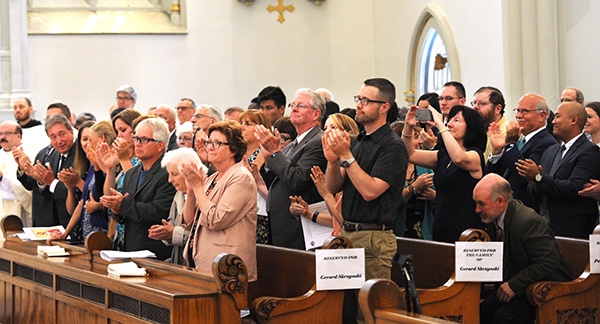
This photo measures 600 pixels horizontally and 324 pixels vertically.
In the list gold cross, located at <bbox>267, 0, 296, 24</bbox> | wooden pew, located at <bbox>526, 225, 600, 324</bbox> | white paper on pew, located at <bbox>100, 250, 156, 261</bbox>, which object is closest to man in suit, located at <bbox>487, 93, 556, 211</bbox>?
wooden pew, located at <bbox>526, 225, 600, 324</bbox>

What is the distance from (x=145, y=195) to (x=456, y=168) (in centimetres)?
180

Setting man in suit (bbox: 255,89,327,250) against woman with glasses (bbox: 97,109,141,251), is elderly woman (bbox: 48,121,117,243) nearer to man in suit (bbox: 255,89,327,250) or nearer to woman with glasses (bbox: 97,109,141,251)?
woman with glasses (bbox: 97,109,141,251)

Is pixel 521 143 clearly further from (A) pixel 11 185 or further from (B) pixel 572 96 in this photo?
(A) pixel 11 185

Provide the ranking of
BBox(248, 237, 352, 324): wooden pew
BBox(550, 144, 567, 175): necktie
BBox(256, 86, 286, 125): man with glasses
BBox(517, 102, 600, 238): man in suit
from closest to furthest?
1. BBox(248, 237, 352, 324): wooden pew
2. BBox(517, 102, 600, 238): man in suit
3. BBox(550, 144, 567, 175): necktie
4. BBox(256, 86, 286, 125): man with glasses

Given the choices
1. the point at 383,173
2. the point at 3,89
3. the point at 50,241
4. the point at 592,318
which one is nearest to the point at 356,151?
the point at 383,173

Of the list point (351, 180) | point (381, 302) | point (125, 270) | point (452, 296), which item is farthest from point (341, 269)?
point (125, 270)

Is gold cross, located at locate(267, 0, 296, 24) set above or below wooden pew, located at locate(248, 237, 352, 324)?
above

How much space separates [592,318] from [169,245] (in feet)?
7.88

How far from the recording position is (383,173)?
4.47m

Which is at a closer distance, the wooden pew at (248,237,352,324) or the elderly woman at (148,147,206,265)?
the wooden pew at (248,237,352,324)

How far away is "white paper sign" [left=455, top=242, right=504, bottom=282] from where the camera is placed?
4.35 metres

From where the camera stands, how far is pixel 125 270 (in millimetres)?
4652

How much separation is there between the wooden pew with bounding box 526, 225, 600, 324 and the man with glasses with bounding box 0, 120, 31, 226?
5.16 m

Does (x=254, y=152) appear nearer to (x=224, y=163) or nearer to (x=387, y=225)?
(x=224, y=163)
